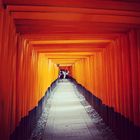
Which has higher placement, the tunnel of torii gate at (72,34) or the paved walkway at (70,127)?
the tunnel of torii gate at (72,34)

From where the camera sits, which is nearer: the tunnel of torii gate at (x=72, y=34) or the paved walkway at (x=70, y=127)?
the tunnel of torii gate at (x=72, y=34)

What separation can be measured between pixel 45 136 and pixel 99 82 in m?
3.61

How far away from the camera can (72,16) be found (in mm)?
4180

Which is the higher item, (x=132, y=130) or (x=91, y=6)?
(x=91, y=6)

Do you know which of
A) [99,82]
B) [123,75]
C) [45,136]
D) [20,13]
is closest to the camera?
[20,13]

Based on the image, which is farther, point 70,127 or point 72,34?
point 70,127

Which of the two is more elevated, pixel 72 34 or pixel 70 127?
pixel 72 34

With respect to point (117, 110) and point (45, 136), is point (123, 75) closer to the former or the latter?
point (117, 110)

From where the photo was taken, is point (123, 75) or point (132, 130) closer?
point (132, 130)

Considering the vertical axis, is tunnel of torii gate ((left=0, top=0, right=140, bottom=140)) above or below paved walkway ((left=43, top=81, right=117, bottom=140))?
above

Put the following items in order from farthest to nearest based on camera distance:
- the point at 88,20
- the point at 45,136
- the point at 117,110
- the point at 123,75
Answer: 1. the point at 45,136
2. the point at 117,110
3. the point at 123,75
4. the point at 88,20

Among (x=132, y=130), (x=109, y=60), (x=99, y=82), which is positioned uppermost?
(x=109, y=60)

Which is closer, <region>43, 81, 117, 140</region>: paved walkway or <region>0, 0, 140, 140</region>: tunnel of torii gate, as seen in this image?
<region>0, 0, 140, 140</region>: tunnel of torii gate

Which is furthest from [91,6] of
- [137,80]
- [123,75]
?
[123,75]
